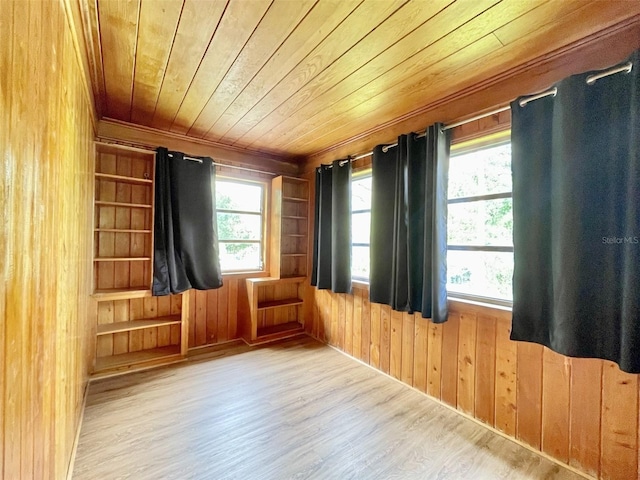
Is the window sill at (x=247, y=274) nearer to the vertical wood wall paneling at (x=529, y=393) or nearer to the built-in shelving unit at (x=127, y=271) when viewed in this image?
the built-in shelving unit at (x=127, y=271)

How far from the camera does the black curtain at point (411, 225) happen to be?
2008mm

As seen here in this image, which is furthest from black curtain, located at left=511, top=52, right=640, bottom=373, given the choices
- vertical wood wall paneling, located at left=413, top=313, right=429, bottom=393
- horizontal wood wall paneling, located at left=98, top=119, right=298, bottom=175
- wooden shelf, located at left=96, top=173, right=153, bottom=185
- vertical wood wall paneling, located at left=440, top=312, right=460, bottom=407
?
wooden shelf, located at left=96, top=173, right=153, bottom=185

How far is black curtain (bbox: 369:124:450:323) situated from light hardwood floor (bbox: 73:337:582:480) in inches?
29.9

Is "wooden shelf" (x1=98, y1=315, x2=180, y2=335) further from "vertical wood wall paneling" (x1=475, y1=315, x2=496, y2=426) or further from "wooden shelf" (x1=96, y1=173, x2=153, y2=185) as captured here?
"vertical wood wall paneling" (x1=475, y1=315, x2=496, y2=426)

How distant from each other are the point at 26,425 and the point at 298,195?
3.21 meters

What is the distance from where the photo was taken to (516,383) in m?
1.73

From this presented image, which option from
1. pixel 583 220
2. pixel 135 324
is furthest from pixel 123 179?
pixel 583 220

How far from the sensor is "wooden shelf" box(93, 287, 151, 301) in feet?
7.88

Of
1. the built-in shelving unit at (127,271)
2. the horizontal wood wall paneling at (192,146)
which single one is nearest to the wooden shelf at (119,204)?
the built-in shelving unit at (127,271)

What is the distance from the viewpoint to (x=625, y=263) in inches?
50.5

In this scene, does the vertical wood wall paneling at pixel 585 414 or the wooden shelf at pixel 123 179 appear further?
the wooden shelf at pixel 123 179

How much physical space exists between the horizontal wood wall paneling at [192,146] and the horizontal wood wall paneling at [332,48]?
40.5 inches

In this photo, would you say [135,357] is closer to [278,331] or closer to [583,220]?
[278,331]

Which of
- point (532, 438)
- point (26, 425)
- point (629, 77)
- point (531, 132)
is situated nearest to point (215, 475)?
point (26, 425)
